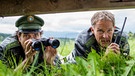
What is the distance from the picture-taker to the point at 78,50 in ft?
7.78

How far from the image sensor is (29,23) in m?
2.20

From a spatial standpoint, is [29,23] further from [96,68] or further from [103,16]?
[96,68]

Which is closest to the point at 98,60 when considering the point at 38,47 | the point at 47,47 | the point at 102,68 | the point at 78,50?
the point at 102,68

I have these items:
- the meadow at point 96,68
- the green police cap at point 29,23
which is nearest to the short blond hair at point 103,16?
the green police cap at point 29,23

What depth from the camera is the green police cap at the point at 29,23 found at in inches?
84.0

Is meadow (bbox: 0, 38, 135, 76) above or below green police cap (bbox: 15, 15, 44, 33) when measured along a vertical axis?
above

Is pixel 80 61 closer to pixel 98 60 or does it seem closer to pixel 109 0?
pixel 98 60

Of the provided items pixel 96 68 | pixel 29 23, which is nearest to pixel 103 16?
pixel 29 23

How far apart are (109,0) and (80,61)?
1.19 meters

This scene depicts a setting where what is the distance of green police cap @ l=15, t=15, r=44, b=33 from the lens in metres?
2.13

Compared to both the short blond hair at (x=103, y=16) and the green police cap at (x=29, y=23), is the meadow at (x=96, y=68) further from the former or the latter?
the short blond hair at (x=103, y=16)

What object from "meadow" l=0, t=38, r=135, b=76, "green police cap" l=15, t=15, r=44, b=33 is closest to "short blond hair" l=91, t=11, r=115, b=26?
"green police cap" l=15, t=15, r=44, b=33

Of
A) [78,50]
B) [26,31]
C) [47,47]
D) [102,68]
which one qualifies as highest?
[102,68]

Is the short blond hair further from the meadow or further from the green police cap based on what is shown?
the meadow
